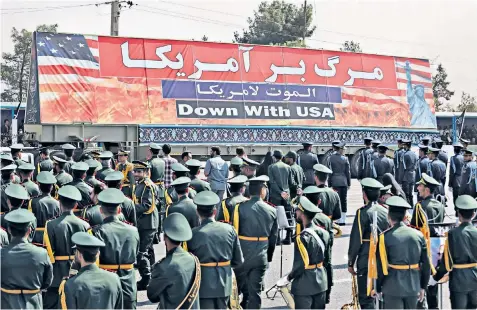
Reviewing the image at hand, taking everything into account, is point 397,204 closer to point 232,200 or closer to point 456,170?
point 232,200

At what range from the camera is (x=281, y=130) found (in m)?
24.5

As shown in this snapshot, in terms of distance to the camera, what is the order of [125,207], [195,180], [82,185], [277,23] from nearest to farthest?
[125,207], [82,185], [195,180], [277,23]

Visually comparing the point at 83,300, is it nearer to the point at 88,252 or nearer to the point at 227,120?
the point at 88,252

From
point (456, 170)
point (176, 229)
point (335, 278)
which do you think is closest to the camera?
point (176, 229)

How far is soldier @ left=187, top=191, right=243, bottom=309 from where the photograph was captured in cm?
744

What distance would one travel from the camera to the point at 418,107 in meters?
28.6

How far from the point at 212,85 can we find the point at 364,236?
49.7ft

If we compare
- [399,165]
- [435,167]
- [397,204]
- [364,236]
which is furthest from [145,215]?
[399,165]

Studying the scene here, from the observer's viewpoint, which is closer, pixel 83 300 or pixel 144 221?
pixel 83 300

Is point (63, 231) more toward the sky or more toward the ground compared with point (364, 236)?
more toward the sky

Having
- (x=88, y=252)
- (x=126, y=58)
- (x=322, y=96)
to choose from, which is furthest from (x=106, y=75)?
(x=88, y=252)

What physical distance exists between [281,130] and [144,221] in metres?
13.7

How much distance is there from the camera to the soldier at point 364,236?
870 cm

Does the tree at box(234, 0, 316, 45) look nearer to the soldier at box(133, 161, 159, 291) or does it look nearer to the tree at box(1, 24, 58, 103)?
the tree at box(1, 24, 58, 103)
